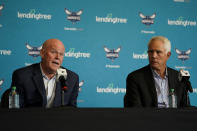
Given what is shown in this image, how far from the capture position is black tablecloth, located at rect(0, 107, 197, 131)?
1.41m

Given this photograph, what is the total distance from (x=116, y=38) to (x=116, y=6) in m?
0.60

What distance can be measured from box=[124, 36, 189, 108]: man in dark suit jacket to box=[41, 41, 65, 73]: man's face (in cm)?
76

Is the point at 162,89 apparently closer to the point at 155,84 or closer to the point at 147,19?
the point at 155,84

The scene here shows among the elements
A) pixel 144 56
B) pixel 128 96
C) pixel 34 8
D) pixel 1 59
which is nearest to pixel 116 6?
pixel 144 56

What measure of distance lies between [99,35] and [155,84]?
7.88 feet

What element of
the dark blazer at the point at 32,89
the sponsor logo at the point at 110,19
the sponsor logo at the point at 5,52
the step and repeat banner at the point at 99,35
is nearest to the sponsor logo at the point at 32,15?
the step and repeat banner at the point at 99,35

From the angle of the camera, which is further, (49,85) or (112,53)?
(112,53)

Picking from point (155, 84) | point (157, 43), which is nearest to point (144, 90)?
point (155, 84)

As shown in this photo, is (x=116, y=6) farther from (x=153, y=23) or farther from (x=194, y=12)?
(x=194, y=12)

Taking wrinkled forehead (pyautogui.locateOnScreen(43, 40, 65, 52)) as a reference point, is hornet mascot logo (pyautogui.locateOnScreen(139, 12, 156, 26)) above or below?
above

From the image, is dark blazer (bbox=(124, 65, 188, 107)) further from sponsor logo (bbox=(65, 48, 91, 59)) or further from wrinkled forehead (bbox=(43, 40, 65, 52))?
sponsor logo (bbox=(65, 48, 91, 59))

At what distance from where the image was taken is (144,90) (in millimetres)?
2924

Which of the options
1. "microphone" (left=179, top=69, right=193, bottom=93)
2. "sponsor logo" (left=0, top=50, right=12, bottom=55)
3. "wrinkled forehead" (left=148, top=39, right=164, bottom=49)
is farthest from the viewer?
"sponsor logo" (left=0, top=50, right=12, bottom=55)

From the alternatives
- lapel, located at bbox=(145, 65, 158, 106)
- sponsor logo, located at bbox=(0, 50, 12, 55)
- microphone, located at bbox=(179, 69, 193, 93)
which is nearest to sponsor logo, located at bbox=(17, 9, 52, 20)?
sponsor logo, located at bbox=(0, 50, 12, 55)
